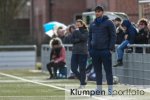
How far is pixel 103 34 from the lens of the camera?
52.7 ft

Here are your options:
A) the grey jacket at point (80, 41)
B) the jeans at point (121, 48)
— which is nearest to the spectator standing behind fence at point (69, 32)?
the grey jacket at point (80, 41)

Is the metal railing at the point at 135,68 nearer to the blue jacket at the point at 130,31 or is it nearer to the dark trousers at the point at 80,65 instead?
the blue jacket at the point at 130,31

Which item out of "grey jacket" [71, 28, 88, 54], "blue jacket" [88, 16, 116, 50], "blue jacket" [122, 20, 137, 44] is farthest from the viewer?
"blue jacket" [122, 20, 137, 44]

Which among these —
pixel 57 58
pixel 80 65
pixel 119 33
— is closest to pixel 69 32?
pixel 57 58

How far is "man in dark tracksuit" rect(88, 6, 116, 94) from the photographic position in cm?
1603

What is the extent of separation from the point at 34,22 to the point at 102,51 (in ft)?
134

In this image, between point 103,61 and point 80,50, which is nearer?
point 103,61

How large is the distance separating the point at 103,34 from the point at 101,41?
0.60ft

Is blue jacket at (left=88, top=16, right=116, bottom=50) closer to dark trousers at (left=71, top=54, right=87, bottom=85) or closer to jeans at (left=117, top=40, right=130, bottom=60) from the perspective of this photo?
dark trousers at (left=71, top=54, right=87, bottom=85)

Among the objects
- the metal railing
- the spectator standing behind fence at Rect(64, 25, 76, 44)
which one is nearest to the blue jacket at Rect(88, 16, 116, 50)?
the metal railing

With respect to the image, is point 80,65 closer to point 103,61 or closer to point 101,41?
point 103,61

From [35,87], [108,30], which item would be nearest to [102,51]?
[108,30]

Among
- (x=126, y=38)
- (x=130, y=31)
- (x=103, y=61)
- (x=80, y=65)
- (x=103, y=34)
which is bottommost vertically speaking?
(x=80, y=65)

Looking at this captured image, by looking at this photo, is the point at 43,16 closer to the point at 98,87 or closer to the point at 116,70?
the point at 116,70
